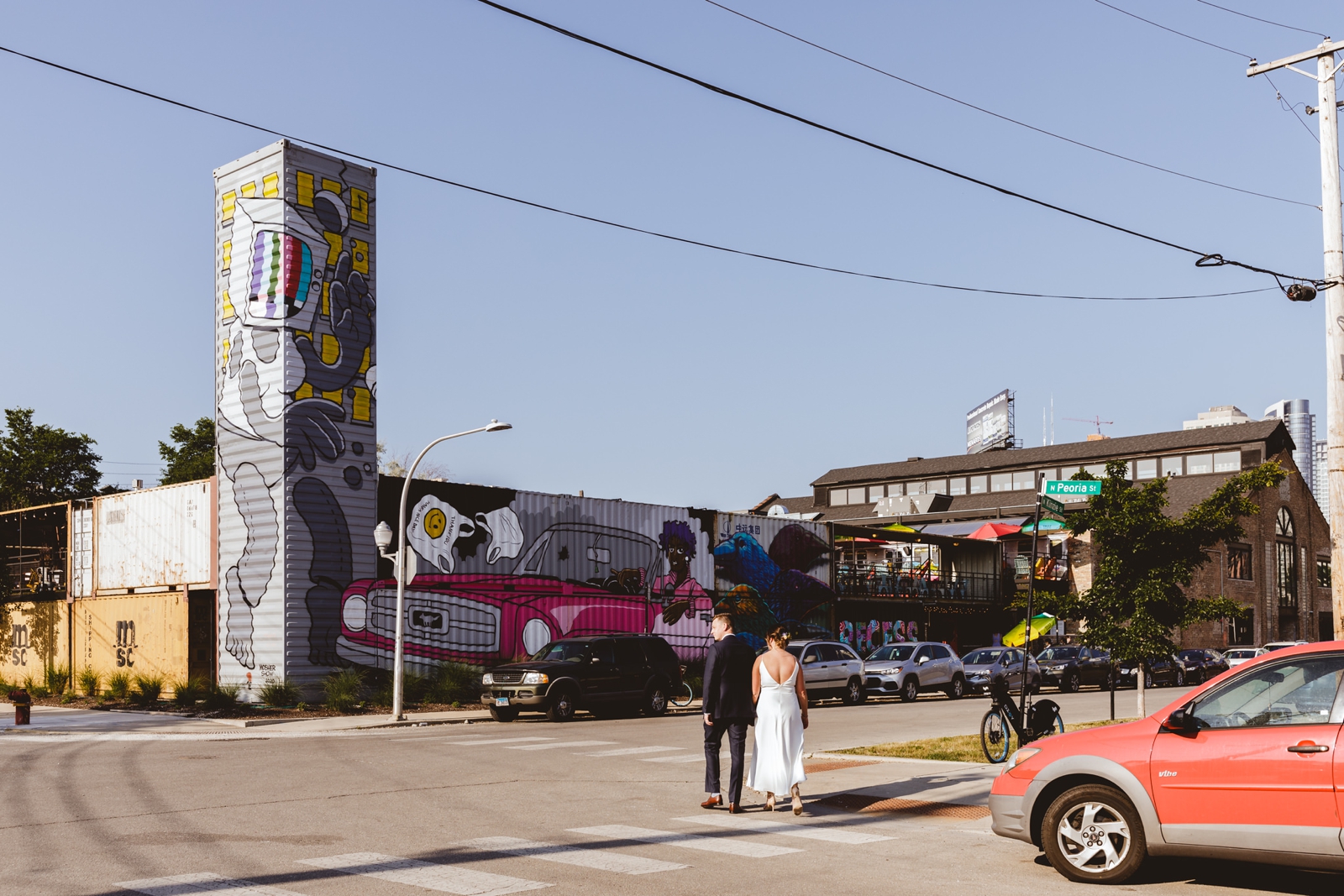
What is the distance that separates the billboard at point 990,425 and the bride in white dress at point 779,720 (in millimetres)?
77784

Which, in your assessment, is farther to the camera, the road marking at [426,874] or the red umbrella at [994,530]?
the red umbrella at [994,530]

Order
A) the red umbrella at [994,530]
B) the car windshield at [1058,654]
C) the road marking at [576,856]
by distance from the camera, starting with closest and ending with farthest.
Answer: the road marking at [576,856], the car windshield at [1058,654], the red umbrella at [994,530]

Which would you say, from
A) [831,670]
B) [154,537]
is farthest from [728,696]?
[154,537]

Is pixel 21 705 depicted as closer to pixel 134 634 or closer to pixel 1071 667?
pixel 134 634

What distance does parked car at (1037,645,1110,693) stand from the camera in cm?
3812

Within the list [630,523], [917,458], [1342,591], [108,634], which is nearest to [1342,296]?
[1342,591]

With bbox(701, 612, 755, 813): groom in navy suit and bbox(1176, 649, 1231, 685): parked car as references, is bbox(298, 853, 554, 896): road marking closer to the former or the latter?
bbox(701, 612, 755, 813): groom in navy suit

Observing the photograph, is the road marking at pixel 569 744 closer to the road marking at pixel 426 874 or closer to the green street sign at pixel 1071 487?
the green street sign at pixel 1071 487

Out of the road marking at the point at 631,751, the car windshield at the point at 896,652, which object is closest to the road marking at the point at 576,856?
the road marking at the point at 631,751

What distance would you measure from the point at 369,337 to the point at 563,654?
32.9 feet

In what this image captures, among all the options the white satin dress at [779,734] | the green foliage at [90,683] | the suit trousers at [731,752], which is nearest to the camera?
the white satin dress at [779,734]

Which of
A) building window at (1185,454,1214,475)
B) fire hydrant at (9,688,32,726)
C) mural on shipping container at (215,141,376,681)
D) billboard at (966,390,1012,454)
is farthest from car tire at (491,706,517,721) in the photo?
billboard at (966,390,1012,454)

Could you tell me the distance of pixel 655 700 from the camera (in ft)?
86.6

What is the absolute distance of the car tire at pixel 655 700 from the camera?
26.2 meters
